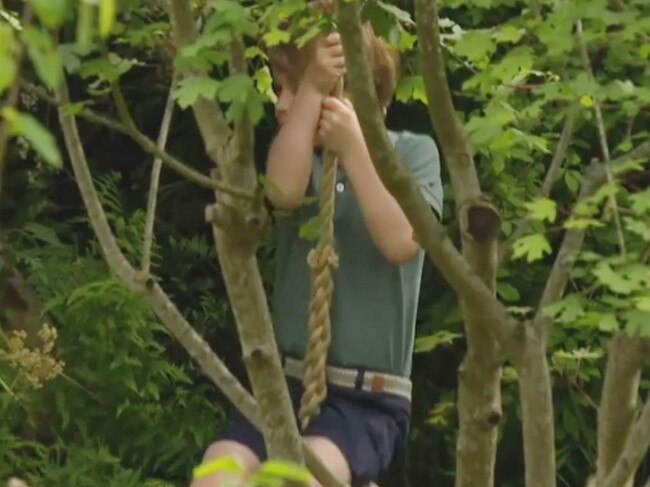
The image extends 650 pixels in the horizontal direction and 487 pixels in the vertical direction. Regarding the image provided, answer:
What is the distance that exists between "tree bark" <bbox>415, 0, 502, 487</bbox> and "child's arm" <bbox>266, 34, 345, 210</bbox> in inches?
12.3

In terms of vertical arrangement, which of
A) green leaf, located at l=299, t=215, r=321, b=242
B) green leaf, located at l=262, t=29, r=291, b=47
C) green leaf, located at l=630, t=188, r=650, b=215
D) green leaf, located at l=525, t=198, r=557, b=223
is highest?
green leaf, located at l=262, t=29, r=291, b=47

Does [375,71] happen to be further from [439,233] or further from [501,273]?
[501,273]

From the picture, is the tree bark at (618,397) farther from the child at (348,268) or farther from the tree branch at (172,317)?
the tree branch at (172,317)

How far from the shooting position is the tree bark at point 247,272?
1922 millimetres

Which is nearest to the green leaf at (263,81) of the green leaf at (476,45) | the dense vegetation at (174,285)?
the dense vegetation at (174,285)

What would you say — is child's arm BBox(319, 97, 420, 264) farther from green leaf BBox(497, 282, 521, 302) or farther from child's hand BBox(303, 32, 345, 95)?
green leaf BBox(497, 282, 521, 302)

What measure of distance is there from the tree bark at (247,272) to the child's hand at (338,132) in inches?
11.4

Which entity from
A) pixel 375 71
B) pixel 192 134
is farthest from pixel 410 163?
pixel 192 134

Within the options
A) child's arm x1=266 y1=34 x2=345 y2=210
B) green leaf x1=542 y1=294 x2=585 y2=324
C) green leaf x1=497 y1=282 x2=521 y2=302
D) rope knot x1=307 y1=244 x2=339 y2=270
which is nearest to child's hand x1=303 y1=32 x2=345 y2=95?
child's arm x1=266 y1=34 x2=345 y2=210

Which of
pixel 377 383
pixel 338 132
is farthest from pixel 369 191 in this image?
pixel 377 383

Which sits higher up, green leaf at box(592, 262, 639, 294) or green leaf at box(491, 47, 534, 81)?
green leaf at box(491, 47, 534, 81)

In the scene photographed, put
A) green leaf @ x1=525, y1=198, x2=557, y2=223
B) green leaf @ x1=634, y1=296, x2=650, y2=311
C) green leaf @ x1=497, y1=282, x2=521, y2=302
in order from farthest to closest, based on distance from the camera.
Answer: green leaf @ x1=497, y1=282, x2=521, y2=302 → green leaf @ x1=525, y1=198, x2=557, y2=223 → green leaf @ x1=634, y1=296, x2=650, y2=311

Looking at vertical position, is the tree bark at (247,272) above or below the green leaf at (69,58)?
below

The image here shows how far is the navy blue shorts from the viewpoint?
7.52 ft
